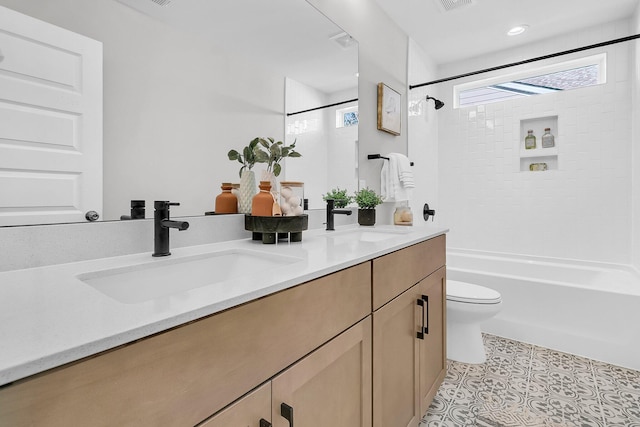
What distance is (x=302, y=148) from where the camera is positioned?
169 centimetres

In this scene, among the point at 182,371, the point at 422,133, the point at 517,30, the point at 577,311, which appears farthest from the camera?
the point at 422,133

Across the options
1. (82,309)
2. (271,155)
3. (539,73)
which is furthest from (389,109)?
(82,309)

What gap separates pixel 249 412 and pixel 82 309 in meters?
0.34

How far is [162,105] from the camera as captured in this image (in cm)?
106

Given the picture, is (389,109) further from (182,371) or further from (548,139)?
(182,371)

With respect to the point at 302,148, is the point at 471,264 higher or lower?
lower

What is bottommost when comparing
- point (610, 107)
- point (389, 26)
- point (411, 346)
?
point (411, 346)

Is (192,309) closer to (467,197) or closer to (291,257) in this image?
(291,257)

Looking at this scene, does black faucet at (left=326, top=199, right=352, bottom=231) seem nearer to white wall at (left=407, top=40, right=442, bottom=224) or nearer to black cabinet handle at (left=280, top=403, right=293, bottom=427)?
black cabinet handle at (left=280, top=403, right=293, bottom=427)

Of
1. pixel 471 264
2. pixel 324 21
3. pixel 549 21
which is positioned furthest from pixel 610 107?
pixel 324 21

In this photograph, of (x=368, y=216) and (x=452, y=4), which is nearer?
(x=368, y=216)

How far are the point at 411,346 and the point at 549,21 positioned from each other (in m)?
2.96

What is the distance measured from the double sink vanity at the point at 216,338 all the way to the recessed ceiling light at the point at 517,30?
262cm

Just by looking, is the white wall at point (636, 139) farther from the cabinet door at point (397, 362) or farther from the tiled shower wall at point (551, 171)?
the cabinet door at point (397, 362)
